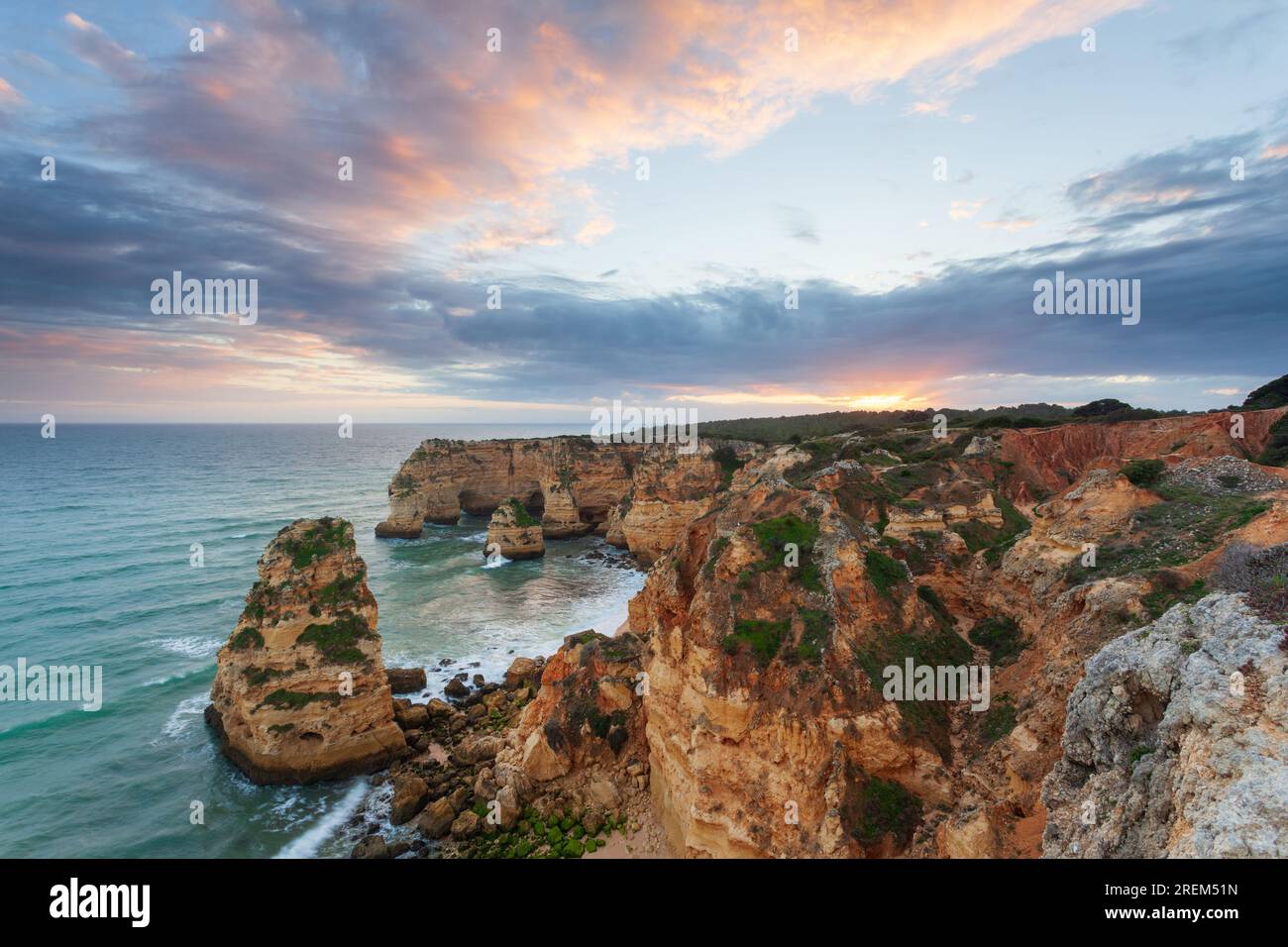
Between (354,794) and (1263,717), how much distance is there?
→ 919 inches

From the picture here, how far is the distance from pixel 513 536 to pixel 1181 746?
52573 millimetres

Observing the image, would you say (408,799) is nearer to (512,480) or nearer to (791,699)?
(791,699)

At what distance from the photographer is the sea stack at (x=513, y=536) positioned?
55.0 metres

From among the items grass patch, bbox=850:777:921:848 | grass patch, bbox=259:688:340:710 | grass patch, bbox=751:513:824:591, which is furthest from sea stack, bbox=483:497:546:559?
grass patch, bbox=850:777:921:848

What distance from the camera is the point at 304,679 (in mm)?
20828

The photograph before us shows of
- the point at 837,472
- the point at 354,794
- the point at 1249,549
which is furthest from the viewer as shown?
the point at 837,472

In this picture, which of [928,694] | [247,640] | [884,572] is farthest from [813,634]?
[247,640]

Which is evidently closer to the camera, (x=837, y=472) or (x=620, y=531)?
(x=837, y=472)

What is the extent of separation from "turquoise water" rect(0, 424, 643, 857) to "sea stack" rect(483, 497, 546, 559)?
1823 mm

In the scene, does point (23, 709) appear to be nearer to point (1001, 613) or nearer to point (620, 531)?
point (1001, 613)

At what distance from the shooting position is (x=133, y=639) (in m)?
31.6

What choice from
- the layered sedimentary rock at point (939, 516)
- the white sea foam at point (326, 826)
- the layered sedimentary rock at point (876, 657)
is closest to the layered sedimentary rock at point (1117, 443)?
the layered sedimentary rock at point (939, 516)

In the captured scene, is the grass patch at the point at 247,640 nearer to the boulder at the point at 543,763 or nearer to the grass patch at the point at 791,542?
the boulder at the point at 543,763
